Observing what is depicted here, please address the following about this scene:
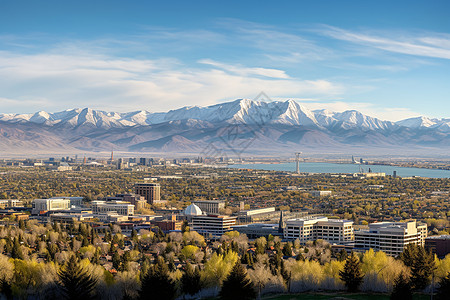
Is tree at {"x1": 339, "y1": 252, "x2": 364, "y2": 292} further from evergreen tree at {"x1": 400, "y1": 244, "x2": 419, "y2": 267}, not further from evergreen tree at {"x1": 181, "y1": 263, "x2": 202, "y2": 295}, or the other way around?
evergreen tree at {"x1": 181, "y1": 263, "x2": 202, "y2": 295}

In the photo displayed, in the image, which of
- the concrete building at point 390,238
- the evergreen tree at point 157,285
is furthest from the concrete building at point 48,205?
the evergreen tree at point 157,285

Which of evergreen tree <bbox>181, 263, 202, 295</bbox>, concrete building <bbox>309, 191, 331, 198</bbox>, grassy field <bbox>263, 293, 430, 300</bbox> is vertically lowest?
grassy field <bbox>263, 293, 430, 300</bbox>

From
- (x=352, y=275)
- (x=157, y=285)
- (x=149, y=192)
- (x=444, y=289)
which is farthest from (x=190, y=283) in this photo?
(x=149, y=192)

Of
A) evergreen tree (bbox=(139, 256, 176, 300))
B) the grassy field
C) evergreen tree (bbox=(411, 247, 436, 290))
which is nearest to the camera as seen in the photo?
evergreen tree (bbox=(139, 256, 176, 300))

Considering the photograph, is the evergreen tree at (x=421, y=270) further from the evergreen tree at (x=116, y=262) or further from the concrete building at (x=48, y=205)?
the concrete building at (x=48, y=205)

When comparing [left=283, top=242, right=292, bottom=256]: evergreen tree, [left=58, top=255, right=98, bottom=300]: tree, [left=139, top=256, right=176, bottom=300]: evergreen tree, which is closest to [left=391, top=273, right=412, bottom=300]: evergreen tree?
[left=139, top=256, right=176, bottom=300]: evergreen tree

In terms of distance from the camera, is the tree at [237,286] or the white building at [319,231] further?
the white building at [319,231]
